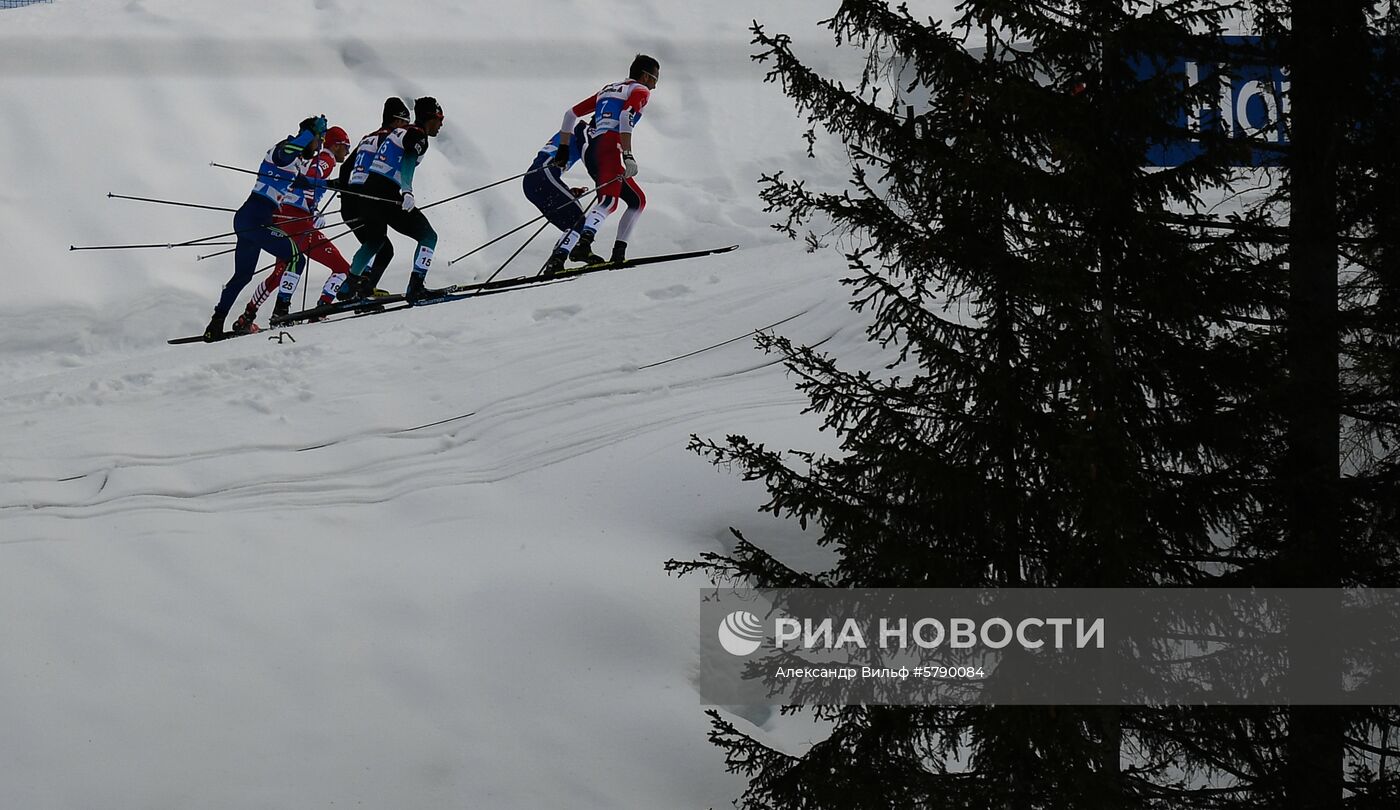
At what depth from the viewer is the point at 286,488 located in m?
7.46

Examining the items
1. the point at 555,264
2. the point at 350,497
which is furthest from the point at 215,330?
the point at 350,497

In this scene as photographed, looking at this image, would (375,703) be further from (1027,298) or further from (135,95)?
(135,95)

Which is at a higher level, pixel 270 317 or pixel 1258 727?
pixel 270 317

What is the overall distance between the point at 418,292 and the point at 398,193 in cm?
81

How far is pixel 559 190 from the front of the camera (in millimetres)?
11422

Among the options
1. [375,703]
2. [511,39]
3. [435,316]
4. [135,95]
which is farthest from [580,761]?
[511,39]

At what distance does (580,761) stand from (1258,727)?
2.83m

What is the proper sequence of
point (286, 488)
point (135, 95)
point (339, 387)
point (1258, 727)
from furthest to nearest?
point (135, 95), point (339, 387), point (286, 488), point (1258, 727)

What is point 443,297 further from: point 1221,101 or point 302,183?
point 1221,101

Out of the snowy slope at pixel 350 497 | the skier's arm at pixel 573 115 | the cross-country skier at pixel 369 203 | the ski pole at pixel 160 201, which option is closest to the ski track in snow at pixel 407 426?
the snowy slope at pixel 350 497

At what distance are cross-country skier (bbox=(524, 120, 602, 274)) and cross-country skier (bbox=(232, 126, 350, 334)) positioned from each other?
1588mm

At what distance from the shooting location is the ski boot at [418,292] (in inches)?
423

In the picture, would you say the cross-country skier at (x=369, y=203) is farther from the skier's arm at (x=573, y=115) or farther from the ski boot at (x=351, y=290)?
the skier's arm at (x=573, y=115)

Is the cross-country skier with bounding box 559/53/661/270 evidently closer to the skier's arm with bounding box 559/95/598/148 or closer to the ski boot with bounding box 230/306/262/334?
the skier's arm with bounding box 559/95/598/148
